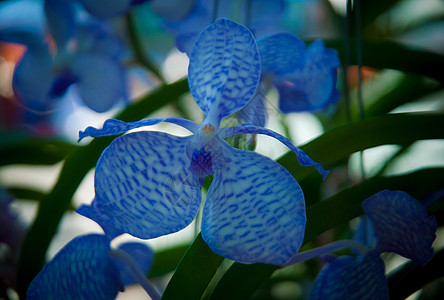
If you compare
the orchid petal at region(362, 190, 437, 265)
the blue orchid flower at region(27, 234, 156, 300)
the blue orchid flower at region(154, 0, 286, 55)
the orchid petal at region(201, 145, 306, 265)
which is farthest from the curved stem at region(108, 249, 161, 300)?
the blue orchid flower at region(154, 0, 286, 55)

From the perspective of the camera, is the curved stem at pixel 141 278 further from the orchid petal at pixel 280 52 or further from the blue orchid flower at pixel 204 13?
the blue orchid flower at pixel 204 13

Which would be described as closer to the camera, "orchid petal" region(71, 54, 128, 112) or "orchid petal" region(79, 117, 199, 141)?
"orchid petal" region(79, 117, 199, 141)

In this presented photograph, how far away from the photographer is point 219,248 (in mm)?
295

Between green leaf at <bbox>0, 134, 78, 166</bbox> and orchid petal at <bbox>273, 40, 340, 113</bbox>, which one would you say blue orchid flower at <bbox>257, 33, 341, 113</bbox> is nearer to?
orchid petal at <bbox>273, 40, 340, 113</bbox>

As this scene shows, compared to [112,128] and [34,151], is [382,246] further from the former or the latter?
[34,151]

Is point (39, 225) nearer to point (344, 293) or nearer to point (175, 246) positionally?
point (175, 246)

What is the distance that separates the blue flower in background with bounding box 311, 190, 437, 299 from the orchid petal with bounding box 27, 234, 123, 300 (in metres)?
0.22

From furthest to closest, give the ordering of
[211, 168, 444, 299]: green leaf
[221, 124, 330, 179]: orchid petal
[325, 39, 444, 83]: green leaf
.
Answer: [325, 39, 444, 83]: green leaf → [211, 168, 444, 299]: green leaf → [221, 124, 330, 179]: orchid petal

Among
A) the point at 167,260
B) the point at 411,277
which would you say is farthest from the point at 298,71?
the point at 167,260

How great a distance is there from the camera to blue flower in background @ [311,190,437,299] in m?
0.37

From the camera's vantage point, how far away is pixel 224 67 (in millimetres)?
313

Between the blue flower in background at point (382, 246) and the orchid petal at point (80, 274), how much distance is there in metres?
0.22

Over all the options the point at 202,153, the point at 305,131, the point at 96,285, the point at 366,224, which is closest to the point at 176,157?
the point at 202,153

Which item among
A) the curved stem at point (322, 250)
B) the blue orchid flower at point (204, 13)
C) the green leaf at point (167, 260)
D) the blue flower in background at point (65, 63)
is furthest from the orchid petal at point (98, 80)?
the curved stem at point (322, 250)
